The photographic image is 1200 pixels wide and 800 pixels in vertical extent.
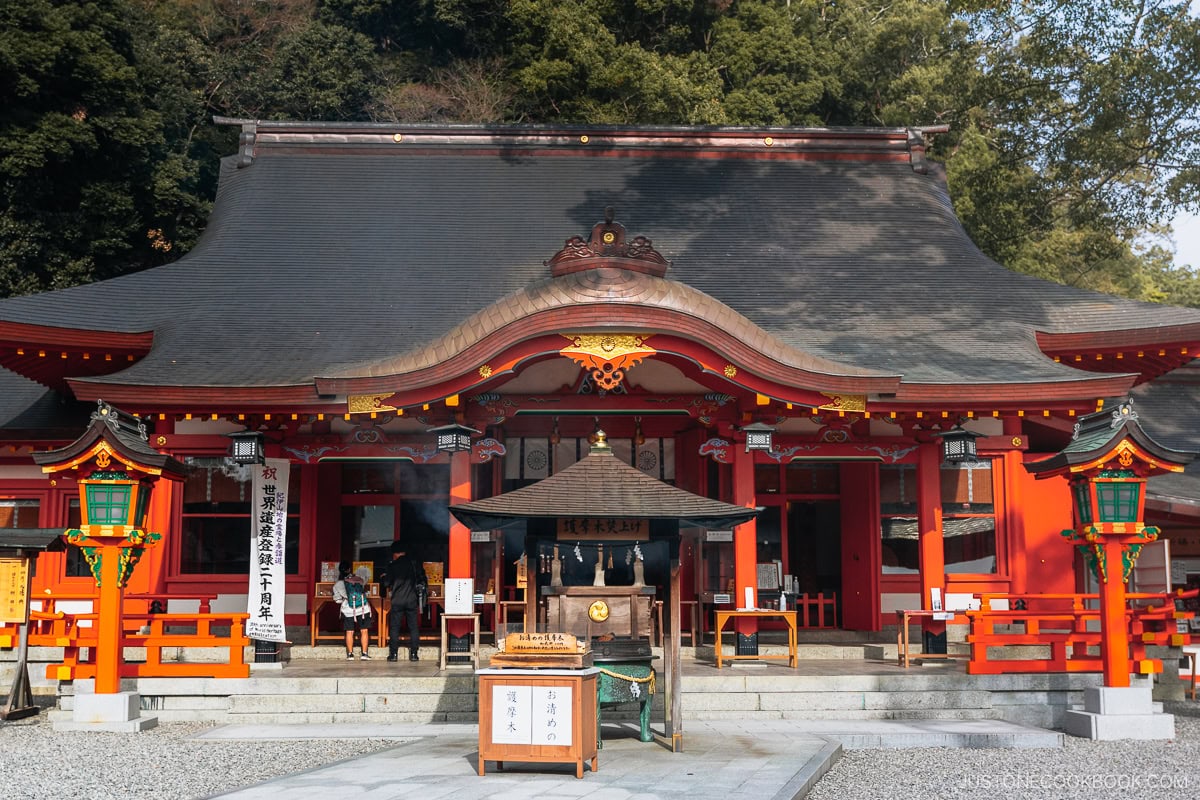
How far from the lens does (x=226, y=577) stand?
14.4 m

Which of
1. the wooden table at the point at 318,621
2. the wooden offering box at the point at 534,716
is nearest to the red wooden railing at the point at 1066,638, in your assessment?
the wooden offering box at the point at 534,716

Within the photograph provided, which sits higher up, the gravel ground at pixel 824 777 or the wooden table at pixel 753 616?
the wooden table at pixel 753 616

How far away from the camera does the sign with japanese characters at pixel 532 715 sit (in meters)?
7.92

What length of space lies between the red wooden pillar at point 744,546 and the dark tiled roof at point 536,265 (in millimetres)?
1529

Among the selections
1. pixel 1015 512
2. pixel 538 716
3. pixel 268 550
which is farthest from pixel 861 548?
pixel 538 716

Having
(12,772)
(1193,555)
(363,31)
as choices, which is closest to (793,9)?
(363,31)

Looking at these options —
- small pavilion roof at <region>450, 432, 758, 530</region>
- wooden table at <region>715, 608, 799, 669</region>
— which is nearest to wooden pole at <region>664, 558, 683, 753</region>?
small pavilion roof at <region>450, 432, 758, 530</region>

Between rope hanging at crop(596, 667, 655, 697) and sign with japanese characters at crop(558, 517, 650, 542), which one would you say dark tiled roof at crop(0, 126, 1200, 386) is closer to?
sign with japanese characters at crop(558, 517, 650, 542)

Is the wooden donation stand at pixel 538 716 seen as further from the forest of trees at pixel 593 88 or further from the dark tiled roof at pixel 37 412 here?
the forest of trees at pixel 593 88

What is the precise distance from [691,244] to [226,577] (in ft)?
25.8

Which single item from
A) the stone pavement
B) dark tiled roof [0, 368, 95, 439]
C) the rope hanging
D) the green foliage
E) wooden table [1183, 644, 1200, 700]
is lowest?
the stone pavement

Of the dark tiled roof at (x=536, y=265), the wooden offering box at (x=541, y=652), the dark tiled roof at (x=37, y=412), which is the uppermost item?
the dark tiled roof at (x=536, y=265)

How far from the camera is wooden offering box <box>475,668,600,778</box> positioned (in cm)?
789

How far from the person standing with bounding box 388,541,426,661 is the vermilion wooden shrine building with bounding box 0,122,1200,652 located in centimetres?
62
